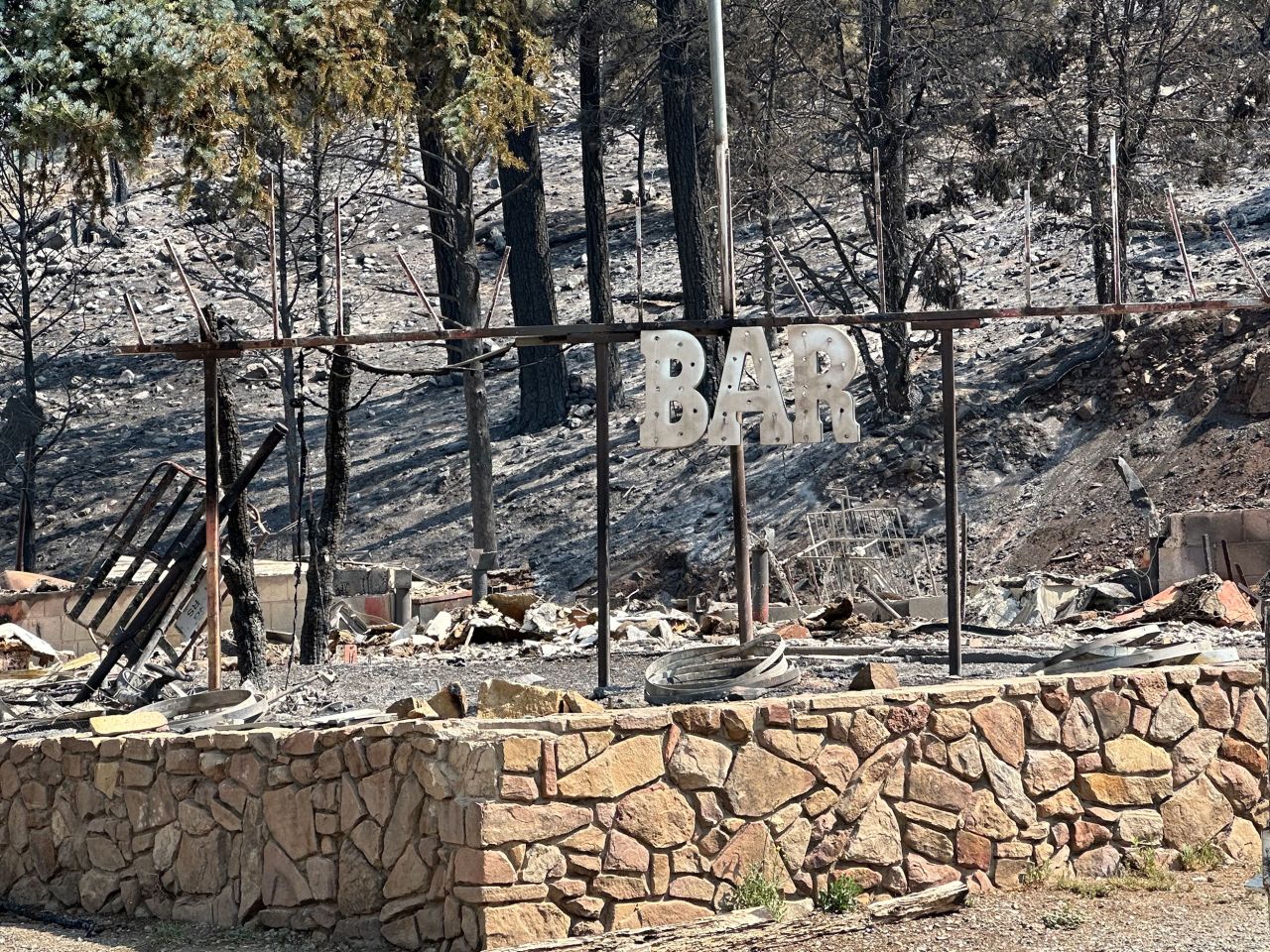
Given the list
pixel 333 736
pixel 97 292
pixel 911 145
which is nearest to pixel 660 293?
pixel 911 145

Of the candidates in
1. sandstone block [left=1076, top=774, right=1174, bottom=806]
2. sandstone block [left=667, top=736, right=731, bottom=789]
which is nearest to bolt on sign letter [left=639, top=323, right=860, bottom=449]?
sandstone block [left=1076, top=774, right=1174, bottom=806]

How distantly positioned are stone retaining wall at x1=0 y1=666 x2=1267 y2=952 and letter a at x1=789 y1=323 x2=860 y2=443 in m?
2.12

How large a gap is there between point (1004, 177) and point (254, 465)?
55.3 feet

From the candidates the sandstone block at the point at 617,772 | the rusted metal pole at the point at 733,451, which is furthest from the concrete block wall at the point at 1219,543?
the sandstone block at the point at 617,772

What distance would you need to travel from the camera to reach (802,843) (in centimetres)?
827

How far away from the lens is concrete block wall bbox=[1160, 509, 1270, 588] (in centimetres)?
1848

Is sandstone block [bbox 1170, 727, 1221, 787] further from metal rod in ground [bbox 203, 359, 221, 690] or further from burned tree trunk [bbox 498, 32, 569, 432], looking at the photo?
burned tree trunk [bbox 498, 32, 569, 432]

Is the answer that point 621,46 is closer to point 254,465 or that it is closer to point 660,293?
point 660,293

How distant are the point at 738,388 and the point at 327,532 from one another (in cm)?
577

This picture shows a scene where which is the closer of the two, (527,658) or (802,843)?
(802,843)

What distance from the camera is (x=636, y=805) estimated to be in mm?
7918

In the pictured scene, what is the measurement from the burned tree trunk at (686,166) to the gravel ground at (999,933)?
719 inches

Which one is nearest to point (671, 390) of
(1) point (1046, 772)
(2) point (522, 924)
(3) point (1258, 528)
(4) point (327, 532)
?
(1) point (1046, 772)

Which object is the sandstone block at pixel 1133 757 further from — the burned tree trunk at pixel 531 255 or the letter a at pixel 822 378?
the burned tree trunk at pixel 531 255
